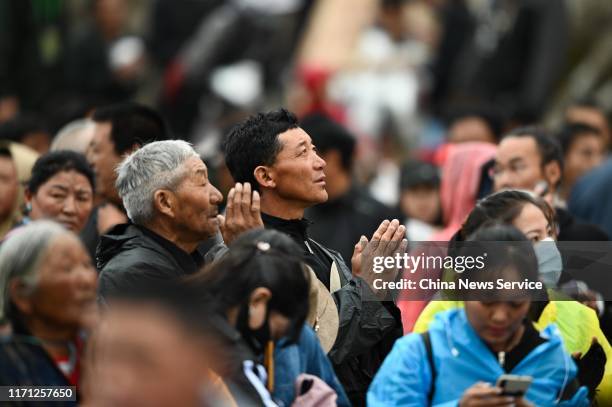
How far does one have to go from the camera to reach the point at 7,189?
8766mm

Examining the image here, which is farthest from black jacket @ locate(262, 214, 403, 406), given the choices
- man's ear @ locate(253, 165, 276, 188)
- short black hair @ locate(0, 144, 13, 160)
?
short black hair @ locate(0, 144, 13, 160)

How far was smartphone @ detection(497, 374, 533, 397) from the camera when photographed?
552cm

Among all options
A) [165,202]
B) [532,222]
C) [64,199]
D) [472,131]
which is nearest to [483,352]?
[532,222]

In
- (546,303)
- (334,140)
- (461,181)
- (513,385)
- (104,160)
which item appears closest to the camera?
(513,385)

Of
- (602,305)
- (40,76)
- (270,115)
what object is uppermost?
(40,76)

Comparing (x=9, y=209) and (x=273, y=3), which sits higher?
(x=273, y=3)

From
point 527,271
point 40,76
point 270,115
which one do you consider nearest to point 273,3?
point 40,76

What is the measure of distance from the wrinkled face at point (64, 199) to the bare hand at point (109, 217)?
404 mm

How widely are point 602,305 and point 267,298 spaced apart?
2.10 metres

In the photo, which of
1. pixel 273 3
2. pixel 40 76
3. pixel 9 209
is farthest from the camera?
pixel 273 3

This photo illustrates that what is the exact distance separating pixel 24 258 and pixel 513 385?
1740 mm

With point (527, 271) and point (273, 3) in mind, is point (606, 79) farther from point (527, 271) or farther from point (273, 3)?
point (527, 271)

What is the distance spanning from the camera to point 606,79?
17359 mm

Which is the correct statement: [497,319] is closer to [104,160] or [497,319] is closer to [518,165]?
[518,165]
